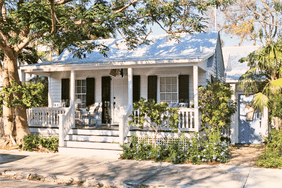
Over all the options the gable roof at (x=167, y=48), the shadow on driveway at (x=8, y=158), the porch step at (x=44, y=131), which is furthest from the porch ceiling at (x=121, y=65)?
the shadow on driveway at (x=8, y=158)

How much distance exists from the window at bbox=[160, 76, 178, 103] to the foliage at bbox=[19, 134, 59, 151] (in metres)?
4.81

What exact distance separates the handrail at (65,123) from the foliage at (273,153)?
22.0ft

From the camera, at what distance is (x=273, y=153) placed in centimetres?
801

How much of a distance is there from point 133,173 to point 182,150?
242cm

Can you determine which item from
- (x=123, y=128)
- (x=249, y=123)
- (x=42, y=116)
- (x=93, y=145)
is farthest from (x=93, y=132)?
(x=249, y=123)

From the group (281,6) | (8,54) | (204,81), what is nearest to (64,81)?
(8,54)

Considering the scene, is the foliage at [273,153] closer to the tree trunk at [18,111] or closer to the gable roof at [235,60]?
the gable roof at [235,60]

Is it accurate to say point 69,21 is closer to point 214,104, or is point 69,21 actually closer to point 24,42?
point 24,42

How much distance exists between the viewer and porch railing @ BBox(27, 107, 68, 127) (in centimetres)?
1134

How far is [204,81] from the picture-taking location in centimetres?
1130

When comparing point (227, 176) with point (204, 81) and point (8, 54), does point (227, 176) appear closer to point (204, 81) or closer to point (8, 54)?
point (204, 81)

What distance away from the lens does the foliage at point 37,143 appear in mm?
10172

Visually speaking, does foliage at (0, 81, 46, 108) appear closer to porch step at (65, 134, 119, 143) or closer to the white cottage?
the white cottage

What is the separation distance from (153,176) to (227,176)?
5.98ft
